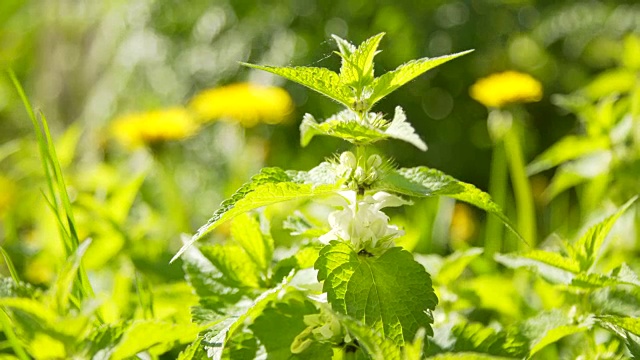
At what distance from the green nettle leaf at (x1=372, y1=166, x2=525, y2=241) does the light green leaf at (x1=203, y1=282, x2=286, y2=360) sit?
0.30 feet

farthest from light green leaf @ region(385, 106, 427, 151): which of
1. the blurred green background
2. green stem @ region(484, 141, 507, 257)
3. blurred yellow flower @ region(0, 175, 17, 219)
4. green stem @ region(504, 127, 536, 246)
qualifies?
the blurred green background

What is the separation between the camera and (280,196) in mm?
470

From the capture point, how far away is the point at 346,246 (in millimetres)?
487

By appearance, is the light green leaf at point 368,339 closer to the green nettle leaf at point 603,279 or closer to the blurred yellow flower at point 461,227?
the green nettle leaf at point 603,279

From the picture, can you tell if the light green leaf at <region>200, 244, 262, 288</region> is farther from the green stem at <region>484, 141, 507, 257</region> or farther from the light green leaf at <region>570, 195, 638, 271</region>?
the green stem at <region>484, 141, 507, 257</region>

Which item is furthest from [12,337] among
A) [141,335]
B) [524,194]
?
[524,194]

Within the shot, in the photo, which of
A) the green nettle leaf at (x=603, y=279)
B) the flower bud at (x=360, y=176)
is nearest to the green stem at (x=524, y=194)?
the green nettle leaf at (x=603, y=279)

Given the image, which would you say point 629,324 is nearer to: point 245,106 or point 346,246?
point 346,246

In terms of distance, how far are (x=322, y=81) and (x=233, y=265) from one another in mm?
170

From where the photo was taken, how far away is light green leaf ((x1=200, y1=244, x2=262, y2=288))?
0.58 m

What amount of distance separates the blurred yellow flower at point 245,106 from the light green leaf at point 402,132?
920 mm

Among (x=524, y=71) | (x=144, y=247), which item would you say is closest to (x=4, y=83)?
(x=524, y=71)

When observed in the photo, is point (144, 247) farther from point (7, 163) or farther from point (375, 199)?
point (7, 163)

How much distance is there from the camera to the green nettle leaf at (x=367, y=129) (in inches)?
18.3
